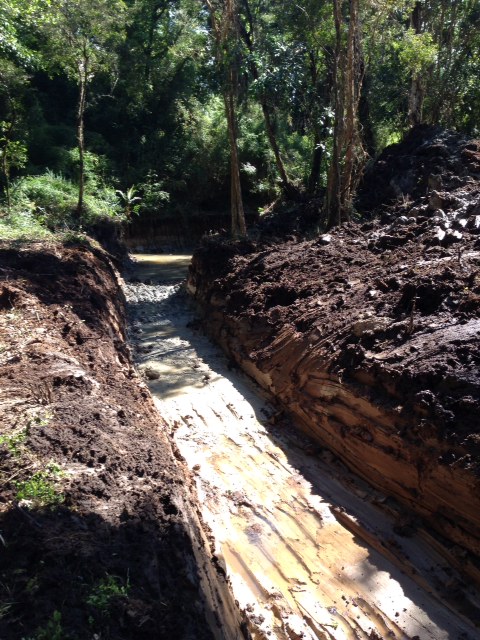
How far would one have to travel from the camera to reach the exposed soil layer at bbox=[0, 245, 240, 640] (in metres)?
2.84

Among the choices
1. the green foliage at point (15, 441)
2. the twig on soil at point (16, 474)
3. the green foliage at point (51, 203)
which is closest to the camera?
the twig on soil at point (16, 474)

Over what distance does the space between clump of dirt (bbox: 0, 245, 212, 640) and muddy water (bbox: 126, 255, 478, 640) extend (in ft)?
2.62

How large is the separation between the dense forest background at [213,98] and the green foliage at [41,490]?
31.4 feet

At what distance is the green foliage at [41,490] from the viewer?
350cm

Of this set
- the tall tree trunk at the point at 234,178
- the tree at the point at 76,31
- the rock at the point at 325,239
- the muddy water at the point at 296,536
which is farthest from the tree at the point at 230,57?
the muddy water at the point at 296,536

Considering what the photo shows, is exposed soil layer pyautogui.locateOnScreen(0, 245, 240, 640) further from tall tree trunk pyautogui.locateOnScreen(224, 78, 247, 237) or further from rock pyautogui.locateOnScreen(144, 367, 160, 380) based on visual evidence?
tall tree trunk pyautogui.locateOnScreen(224, 78, 247, 237)

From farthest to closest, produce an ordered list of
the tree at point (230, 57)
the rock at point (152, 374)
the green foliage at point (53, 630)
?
the tree at point (230, 57) < the rock at point (152, 374) < the green foliage at point (53, 630)

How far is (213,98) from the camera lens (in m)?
26.3

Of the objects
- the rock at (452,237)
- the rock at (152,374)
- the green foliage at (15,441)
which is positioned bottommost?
the rock at (152,374)

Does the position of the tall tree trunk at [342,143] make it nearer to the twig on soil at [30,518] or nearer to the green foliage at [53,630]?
the twig on soil at [30,518]

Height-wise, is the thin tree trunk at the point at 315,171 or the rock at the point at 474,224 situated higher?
the thin tree trunk at the point at 315,171

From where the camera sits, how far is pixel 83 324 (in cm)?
735

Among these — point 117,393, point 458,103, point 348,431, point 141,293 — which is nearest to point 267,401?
point 348,431

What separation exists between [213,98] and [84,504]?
83.0 ft
